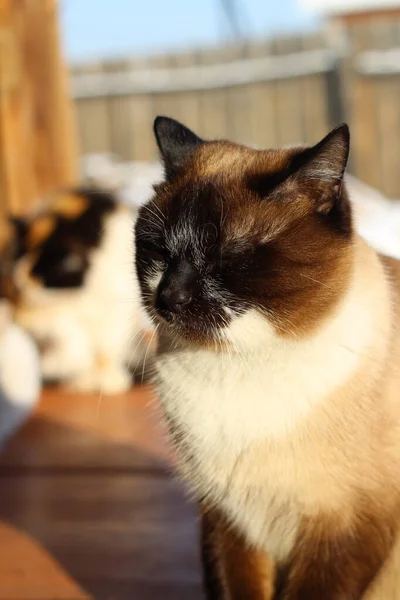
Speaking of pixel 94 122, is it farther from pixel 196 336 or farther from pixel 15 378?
pixel 196 336

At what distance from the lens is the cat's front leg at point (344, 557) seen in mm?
902

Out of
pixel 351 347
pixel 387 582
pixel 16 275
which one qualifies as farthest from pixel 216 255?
pixel 16 275

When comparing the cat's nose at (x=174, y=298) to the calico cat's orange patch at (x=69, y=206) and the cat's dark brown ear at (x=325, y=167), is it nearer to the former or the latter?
the cat's dark brown ear at (x=325, y=167)

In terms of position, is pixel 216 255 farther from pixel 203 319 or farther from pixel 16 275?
pixel 16 275

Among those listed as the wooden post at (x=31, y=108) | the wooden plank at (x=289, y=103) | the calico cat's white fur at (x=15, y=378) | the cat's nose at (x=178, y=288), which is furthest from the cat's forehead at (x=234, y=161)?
the wooden plank at (x=289, y=103)

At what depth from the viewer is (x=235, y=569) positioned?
105 centimetres

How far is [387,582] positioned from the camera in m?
0.92

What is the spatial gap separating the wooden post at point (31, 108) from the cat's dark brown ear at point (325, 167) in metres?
1.88

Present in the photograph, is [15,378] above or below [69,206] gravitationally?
below

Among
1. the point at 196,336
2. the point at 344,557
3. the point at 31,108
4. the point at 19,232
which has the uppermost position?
the point at 196,336

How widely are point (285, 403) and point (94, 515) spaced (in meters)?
0.65

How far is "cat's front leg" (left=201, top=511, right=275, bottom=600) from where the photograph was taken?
1.04 meters

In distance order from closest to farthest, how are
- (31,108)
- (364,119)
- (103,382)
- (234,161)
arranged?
(234,161) → (103,382) → (31,108) → (364,119)

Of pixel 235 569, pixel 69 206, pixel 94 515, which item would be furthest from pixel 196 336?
pixel 69 206
